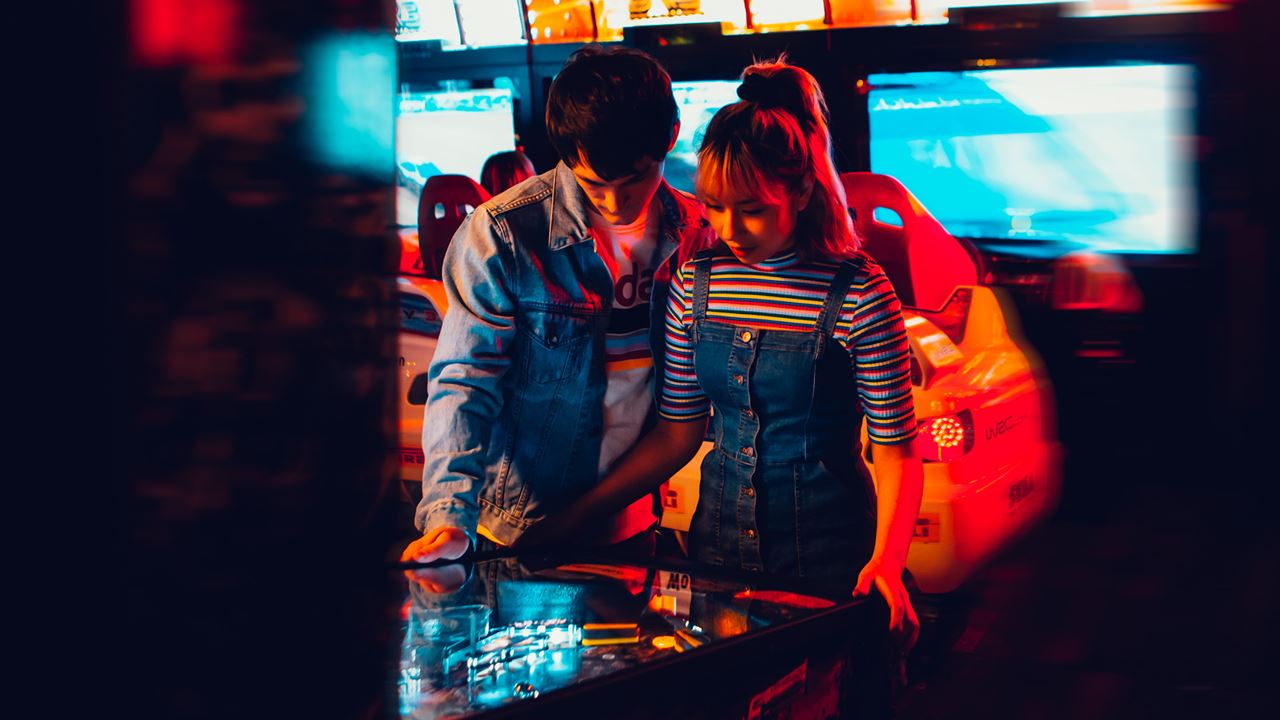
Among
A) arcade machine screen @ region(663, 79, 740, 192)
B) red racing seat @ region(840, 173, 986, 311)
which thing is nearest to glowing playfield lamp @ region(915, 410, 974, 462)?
red racing seat @ region(840, 173, 986, 311)

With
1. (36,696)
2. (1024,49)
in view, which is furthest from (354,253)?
(1024,49)

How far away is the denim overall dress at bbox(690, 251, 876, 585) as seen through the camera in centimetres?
187

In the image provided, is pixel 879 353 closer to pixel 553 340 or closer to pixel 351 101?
pixel 553 340

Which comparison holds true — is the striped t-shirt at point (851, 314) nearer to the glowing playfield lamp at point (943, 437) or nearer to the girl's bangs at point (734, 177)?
the girl's bangs at point (734, 177)

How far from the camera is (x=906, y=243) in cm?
427

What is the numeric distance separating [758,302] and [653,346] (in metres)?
0.25

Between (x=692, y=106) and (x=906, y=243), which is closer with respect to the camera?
(x=906, y=243)

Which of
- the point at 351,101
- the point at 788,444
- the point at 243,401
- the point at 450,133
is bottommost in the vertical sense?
the point at 788,444

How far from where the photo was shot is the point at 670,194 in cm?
212

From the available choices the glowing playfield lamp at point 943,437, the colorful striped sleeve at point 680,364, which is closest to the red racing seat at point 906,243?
the glowing playfield lamp at point 943,437

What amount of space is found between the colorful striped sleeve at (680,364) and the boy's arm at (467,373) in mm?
247

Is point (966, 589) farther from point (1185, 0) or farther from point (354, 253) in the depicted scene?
point (354, 253)

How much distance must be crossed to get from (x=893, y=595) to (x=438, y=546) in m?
0.62

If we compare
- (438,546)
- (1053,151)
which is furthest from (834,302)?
(1053,151)
